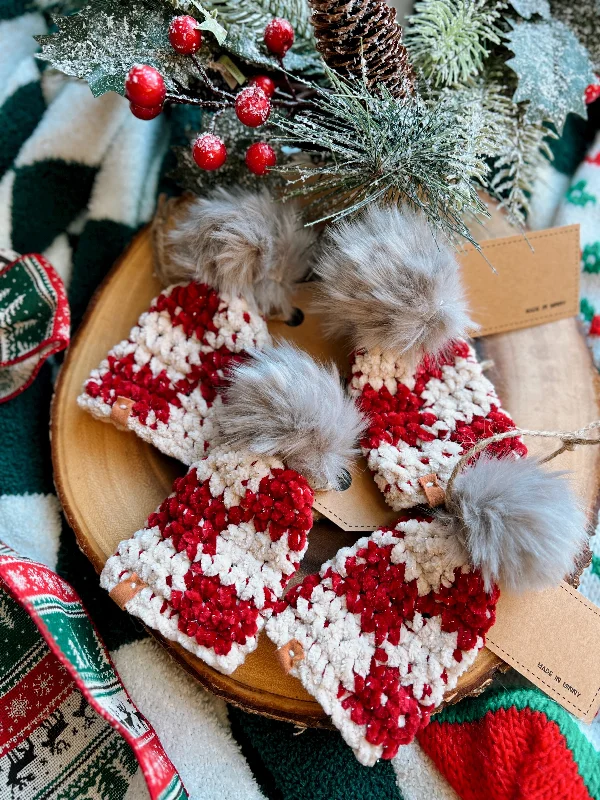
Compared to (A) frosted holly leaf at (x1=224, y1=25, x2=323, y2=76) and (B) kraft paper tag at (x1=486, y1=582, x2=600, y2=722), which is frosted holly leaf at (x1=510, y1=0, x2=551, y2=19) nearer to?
(A) frosted holly leaf at (x1=224, y1=25, x2=323, y2=76)

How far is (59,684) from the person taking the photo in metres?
0.82

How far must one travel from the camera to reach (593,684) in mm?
759

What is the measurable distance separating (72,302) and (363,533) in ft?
1.93

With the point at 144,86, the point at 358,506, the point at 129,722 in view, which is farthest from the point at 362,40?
the point at 129,722

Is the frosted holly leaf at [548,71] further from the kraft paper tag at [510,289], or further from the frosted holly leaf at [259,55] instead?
the frosted holly leaf at [259,55]

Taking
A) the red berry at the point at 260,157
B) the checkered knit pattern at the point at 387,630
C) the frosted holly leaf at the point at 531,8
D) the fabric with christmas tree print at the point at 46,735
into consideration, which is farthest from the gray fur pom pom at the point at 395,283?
the fabric with christmas tree print at the point at 46,735

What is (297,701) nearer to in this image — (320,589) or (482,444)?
(320,589)

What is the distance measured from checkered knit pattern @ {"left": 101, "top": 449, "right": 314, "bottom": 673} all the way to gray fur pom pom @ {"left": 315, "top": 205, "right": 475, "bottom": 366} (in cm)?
20

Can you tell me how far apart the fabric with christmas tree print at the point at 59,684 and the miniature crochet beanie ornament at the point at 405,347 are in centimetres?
38

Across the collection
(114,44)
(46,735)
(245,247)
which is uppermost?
(114,44)

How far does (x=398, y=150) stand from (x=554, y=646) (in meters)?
0.59

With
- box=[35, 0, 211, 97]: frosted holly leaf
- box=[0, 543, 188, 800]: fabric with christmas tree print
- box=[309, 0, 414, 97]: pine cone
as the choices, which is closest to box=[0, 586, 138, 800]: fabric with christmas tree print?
box=[0, 543, 188, 800]: fabric with christmas tree print

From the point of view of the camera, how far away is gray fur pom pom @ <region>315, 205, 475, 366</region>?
0.76 m

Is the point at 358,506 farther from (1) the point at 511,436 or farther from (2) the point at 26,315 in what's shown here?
(2) the point at 26,315
